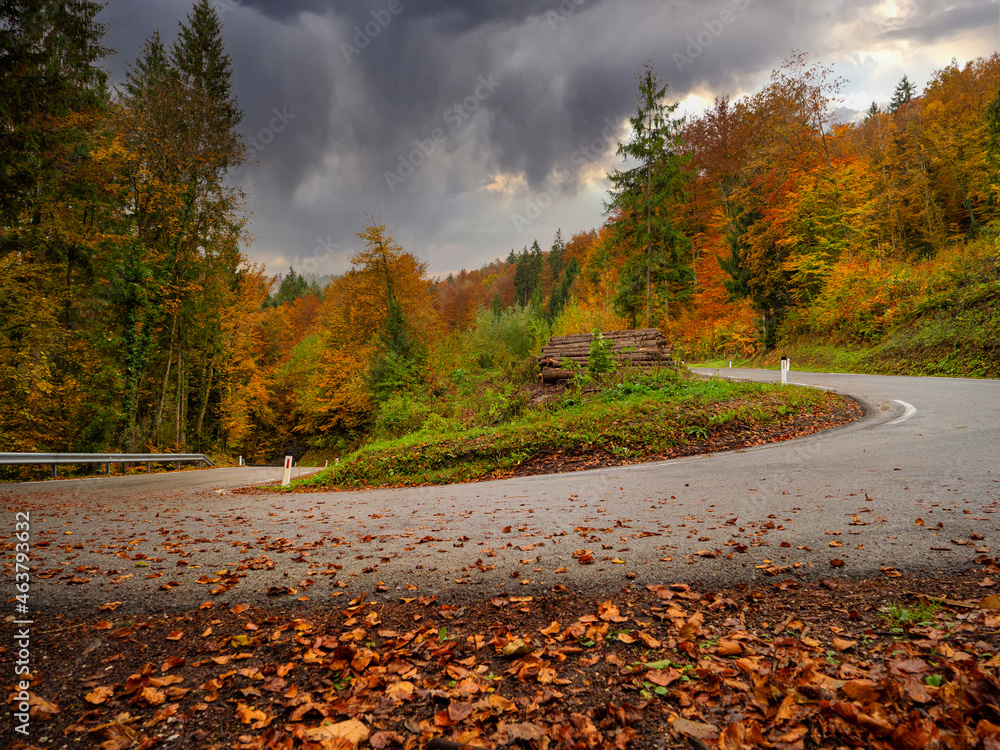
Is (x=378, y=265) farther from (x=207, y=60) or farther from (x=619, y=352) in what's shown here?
(x=619, y=352)

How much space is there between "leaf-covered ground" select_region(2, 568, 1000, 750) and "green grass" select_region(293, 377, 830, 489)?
20.2ft

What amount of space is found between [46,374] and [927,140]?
43.3 metres

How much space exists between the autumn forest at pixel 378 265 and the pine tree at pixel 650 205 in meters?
0.10

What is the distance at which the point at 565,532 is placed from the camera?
4.23m

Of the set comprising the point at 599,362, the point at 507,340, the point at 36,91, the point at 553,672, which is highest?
the point at 36,91

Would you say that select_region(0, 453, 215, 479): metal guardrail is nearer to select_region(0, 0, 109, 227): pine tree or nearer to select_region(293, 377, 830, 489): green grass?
select_region(293, 377, 830, 489): green grass

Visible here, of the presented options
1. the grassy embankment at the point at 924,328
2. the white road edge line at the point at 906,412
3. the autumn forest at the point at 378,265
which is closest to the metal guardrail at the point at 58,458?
the autumn forest at the point at 378,265

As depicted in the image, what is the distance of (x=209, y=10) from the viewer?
18.5 meters

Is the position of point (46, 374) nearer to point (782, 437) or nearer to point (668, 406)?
point (668, 406)

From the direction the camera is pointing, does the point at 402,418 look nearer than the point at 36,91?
No

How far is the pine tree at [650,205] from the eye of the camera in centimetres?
2064

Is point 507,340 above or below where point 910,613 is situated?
above

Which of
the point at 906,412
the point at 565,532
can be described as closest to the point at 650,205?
the point at 906,412

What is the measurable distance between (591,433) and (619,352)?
5.57 meters
